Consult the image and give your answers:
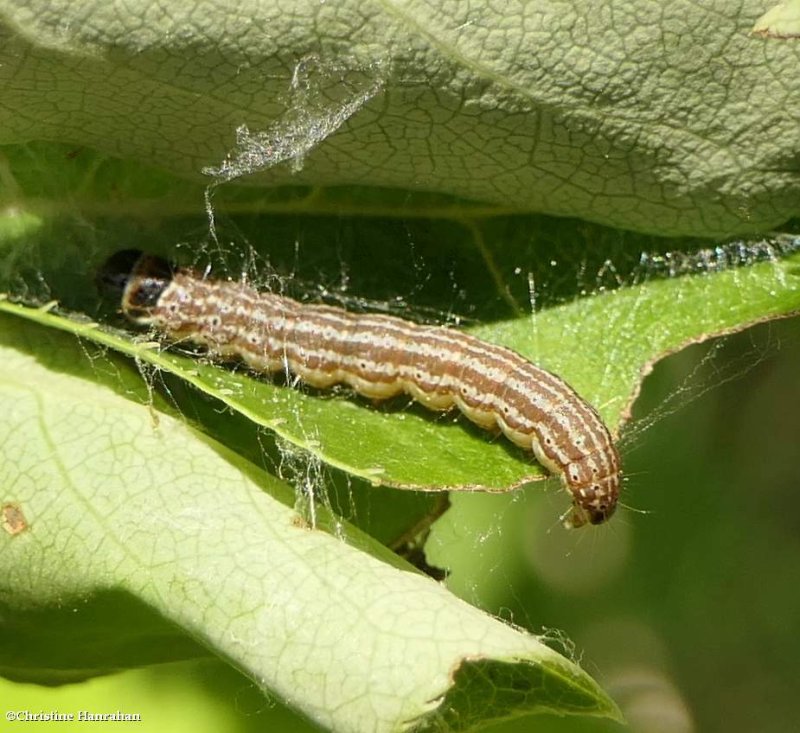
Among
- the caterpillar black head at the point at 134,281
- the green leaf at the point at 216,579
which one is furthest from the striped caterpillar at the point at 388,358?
the green leaf at the point at 216,579

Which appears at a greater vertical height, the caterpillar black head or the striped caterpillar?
the caterpillar black head

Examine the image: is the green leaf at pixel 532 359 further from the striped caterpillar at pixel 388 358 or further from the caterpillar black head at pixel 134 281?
the caterpillar black head at pixel 134 281

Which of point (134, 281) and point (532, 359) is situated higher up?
point (134, 281)

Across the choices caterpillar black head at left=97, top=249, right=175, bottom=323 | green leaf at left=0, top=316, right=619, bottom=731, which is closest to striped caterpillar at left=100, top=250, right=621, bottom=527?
caterpillar black head at left=97, top=249, right=175, bottom=323

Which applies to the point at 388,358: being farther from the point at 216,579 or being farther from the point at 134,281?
the point at 216,579

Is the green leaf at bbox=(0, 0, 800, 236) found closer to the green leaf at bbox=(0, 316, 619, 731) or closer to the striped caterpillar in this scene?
the striped caterpillar

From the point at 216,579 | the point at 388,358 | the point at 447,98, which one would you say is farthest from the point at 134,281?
the point at 447,98

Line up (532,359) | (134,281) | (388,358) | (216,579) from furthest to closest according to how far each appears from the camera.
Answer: (134,281) → (388,358) → (532,359) → (216,579)
